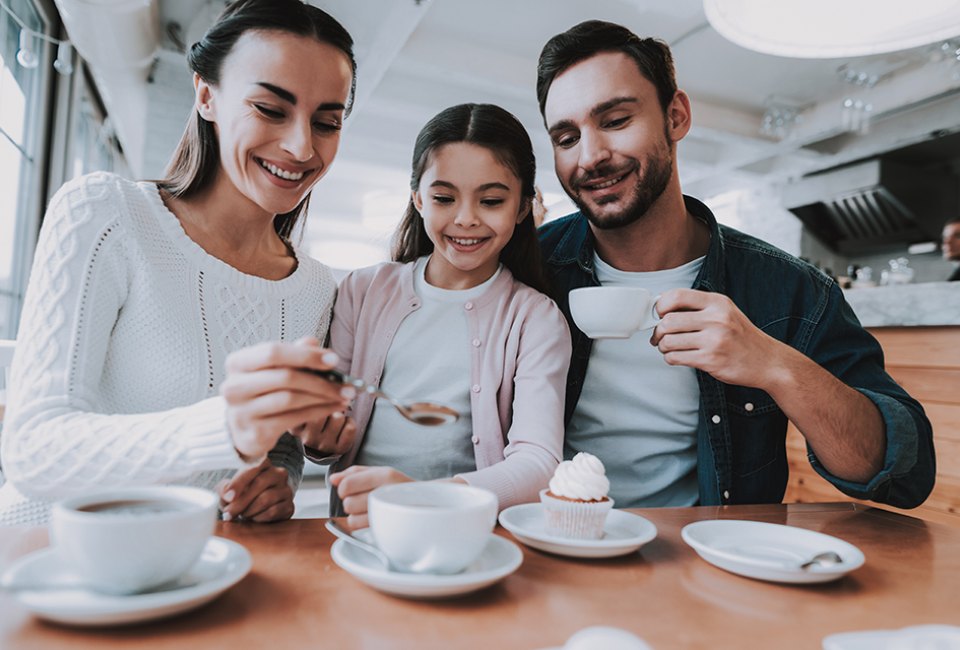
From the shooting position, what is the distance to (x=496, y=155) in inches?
56.7

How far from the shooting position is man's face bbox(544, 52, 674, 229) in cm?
163

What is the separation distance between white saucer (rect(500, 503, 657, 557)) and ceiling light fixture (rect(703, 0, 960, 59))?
2.92 ft

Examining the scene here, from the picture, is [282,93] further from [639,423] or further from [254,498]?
[639,423]

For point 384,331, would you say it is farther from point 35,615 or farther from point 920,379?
point 920,379

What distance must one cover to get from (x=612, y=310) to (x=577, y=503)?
332mm

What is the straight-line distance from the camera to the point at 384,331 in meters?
1.47

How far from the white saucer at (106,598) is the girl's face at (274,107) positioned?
78 cm

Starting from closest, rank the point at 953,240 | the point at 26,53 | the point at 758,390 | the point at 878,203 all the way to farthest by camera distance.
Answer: the point at 758,390, the point at 26,53, the point at 953,240, the point at 878,203

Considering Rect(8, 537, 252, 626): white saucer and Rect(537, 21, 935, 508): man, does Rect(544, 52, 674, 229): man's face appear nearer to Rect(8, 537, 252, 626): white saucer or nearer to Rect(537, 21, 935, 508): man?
Rect(537, 21, 935, 508): man

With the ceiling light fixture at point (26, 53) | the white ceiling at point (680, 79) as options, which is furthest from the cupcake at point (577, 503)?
the white ceiling at point (680, 79)

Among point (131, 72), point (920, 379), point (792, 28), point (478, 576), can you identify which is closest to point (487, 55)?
point (131, 72)

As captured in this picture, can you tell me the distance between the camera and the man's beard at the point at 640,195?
1660mm

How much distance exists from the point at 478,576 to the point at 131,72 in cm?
443

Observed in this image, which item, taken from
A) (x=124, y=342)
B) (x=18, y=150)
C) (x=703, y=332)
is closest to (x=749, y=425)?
(x=703, y=332)
